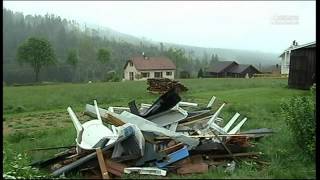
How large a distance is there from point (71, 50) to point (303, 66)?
53.0 meters

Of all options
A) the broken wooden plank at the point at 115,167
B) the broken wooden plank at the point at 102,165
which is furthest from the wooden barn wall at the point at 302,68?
the broken wooden plank at the point at 102,165

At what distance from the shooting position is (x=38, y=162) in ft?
21.7

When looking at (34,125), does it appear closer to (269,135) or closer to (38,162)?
(38,162)

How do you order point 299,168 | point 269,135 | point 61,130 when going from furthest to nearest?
point 61,130
point 269,135
point 299,168

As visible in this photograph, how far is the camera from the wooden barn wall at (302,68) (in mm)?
20156

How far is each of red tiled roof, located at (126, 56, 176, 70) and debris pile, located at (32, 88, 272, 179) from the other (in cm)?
5033

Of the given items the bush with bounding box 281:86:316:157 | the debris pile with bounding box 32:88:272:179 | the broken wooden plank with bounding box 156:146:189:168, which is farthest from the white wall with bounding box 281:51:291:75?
the broken wooden plank with bounding box 156:146:189:168

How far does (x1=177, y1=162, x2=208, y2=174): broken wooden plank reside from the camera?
5926 mm

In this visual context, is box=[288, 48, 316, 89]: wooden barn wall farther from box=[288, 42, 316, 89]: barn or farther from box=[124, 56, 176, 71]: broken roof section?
box=[124, 56, 176, 71]: broken roof section

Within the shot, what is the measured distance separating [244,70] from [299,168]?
5553 centimetres

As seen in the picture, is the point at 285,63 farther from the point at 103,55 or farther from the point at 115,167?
the point at 115,167

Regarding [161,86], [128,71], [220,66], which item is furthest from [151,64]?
[161,86]

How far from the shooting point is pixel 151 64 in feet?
195

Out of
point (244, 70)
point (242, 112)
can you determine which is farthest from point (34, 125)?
point (244, 70)
